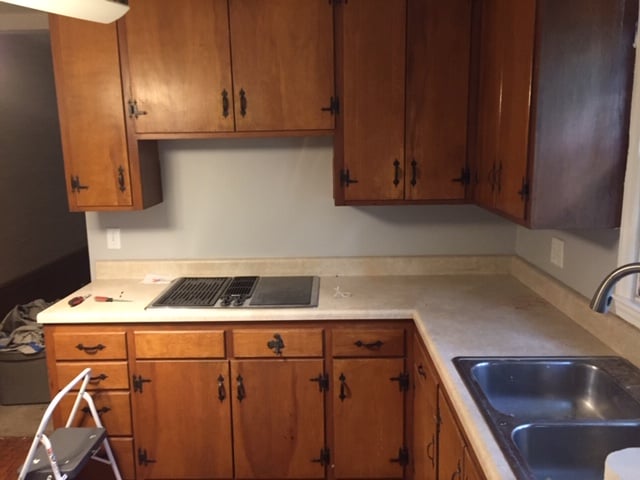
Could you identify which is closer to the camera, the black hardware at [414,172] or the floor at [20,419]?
the black hardware at [414,172]

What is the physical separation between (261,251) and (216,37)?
1.09 m

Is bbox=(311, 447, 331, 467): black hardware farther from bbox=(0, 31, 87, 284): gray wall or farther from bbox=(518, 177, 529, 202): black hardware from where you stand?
bbox=(0, 31, 87, 284): gray wall

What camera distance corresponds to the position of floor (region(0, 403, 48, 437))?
3047 mm

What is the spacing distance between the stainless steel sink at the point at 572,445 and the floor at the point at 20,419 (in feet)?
9.18

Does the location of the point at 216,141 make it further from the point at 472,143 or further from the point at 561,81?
the point at 561,81

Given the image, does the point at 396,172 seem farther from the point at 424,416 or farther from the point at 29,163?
the point at 29,163

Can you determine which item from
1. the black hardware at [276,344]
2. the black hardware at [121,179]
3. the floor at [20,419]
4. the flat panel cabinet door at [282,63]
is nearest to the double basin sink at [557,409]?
→ the black hardware at [276,344]

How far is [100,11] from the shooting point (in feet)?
5.02

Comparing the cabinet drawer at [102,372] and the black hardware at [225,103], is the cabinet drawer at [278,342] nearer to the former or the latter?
the cabinet drawer at [102,372]

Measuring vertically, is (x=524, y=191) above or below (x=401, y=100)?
below

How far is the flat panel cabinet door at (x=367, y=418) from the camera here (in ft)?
7.68

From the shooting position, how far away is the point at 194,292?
2.54 meters

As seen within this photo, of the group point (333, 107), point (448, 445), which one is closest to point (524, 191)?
point (448, 445)

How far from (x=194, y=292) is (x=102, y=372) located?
1.73 ft
